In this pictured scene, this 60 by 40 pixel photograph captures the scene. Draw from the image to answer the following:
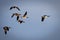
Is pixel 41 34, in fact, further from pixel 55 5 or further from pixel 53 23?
pixel 55 5

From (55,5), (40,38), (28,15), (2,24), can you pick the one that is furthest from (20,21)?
(55,5)

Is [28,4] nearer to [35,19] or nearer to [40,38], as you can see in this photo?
[35,19]

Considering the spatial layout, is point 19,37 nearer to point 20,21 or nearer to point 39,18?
point 20,21

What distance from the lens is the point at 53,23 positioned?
2494 mm

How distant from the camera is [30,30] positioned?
8.34 feet

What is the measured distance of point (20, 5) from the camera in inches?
100

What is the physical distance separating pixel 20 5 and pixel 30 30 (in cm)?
56

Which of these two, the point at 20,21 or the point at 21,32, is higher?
the point at 20,21

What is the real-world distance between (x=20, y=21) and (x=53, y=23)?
26.8 inches

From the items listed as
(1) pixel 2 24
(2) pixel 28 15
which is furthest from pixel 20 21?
(1) pixel 2 24

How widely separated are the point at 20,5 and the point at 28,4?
17cm

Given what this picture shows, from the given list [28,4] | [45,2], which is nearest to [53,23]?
[45,2]

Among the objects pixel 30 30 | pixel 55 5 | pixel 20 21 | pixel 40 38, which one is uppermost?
pixel 55 5

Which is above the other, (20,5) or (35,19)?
(20,5)
